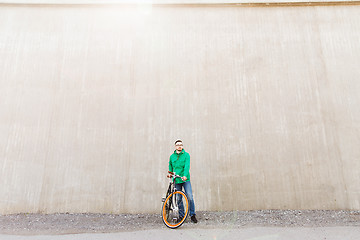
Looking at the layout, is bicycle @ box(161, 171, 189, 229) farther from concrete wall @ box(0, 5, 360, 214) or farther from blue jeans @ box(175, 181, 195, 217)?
concrete wall @ box(0, 5, 360, 214)

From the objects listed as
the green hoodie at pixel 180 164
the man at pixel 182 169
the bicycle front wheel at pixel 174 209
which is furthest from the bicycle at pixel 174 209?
the green hoodie at pixel 180 164

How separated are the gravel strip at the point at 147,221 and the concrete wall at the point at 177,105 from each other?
0.73ft

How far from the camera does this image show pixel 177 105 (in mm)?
5941

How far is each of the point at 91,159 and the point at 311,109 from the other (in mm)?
5838

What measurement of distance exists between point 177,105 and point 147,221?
9.48 feet

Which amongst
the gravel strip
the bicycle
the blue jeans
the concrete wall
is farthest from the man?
the concrete wall

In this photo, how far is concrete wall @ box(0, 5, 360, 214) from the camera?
5426 mm

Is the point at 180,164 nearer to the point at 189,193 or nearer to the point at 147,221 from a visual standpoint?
the point at 189,193

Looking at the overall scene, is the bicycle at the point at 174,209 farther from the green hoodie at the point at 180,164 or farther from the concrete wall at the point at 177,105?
the concrete wall at the point at 177,105

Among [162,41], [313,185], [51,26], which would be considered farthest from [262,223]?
[51,26]

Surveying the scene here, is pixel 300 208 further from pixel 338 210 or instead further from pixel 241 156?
pixel 241 156

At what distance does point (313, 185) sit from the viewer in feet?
17.7

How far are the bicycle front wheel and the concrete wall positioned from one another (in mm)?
1156

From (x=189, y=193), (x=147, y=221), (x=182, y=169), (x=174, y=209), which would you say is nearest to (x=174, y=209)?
(x=174, y=209)
